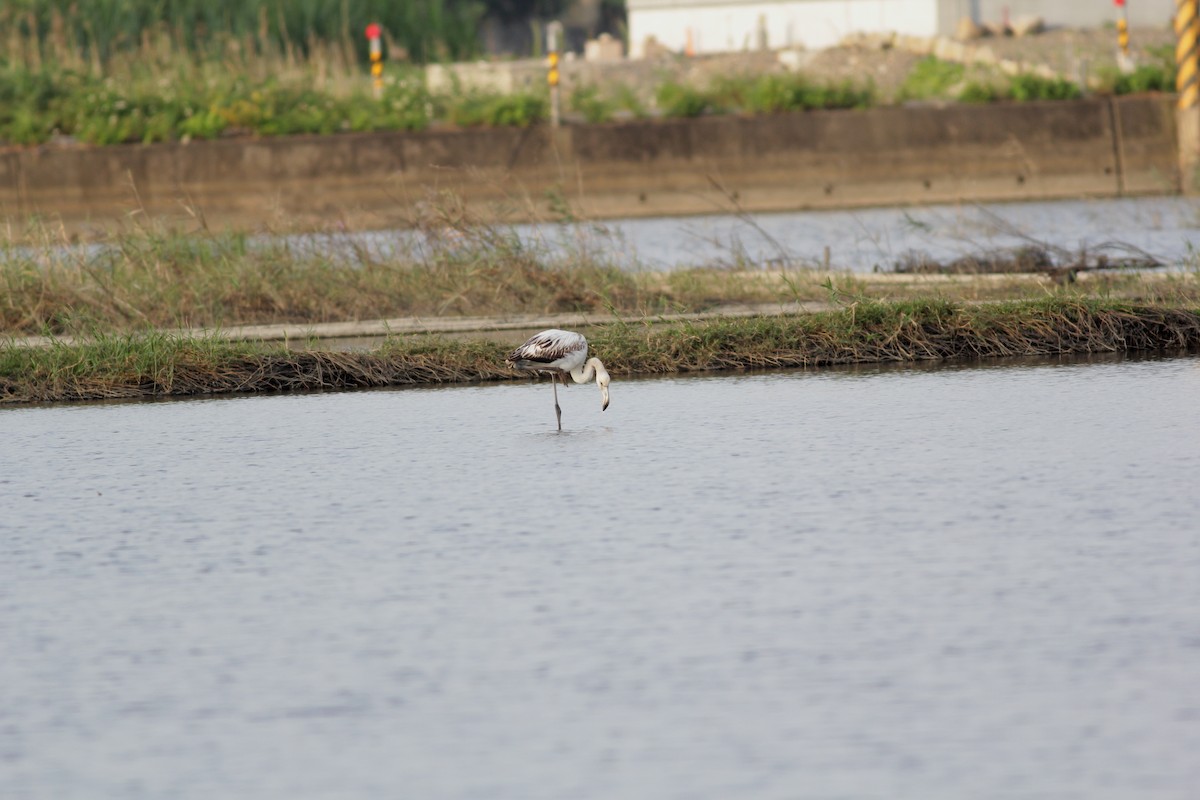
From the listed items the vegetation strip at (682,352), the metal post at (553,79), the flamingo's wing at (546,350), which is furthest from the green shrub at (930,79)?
the flamingo's wing at (546,350)

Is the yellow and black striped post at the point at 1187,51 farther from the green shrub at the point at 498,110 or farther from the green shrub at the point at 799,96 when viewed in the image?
the green shrub at the point at 498,110

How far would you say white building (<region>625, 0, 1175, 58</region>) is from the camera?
42.5 metres

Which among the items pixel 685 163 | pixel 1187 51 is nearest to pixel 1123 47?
pixel 1187 51

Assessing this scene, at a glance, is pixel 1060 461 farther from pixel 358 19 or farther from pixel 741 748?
pixel 358 19

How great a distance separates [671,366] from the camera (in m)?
12.7

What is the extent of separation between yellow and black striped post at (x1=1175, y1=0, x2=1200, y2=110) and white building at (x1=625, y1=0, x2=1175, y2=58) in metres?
14.3

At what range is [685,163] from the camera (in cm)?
2983

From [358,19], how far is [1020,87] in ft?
50.0

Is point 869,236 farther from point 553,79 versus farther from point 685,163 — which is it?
point 553,79

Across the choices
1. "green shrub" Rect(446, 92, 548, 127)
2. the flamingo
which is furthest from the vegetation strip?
"green shrub" Rect(446, 92, 548, 127)

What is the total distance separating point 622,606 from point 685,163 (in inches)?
928

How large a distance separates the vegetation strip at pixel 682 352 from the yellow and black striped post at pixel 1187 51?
51.6ft

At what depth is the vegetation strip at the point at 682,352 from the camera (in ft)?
41.7

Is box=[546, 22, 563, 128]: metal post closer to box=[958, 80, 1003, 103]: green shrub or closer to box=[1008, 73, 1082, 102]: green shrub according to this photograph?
box=[958, 80, 1003, 103]: green shrub
